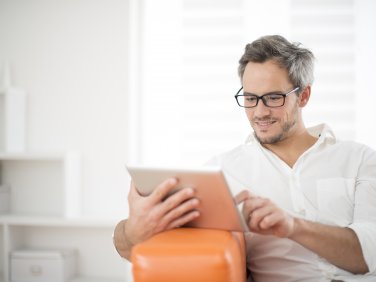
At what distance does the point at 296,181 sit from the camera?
5.43ft

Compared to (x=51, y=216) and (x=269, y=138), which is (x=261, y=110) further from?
(x=51, y=216)

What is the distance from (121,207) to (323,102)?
4.79ft

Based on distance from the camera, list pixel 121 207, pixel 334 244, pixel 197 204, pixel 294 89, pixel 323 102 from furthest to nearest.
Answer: pixel 121 207 → pixel 323 102 → pixel 294 89 → pixel 334 244 → pixel 197 204

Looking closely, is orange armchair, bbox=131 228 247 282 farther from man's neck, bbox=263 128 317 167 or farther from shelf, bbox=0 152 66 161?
shelf, bbox=0 152 66 161

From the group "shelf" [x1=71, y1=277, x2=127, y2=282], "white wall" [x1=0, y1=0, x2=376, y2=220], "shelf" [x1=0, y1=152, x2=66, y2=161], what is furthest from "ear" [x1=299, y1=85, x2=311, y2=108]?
"shelf" [x1=71, y1=277, x2=127, y2=282]

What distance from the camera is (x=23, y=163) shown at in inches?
124

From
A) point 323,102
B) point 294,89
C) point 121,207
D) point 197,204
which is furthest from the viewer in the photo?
point 121,207

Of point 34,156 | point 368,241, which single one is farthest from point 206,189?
point 34,156

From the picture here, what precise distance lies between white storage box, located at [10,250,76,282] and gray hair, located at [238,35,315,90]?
1.80 metres

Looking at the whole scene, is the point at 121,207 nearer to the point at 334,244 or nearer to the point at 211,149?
the point at 211,149

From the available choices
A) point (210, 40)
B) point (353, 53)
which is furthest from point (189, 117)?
point (353, 53)

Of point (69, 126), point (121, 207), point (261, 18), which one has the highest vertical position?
point (261, 18)

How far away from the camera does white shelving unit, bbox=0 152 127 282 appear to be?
2.87 m

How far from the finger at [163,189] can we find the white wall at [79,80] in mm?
1845
